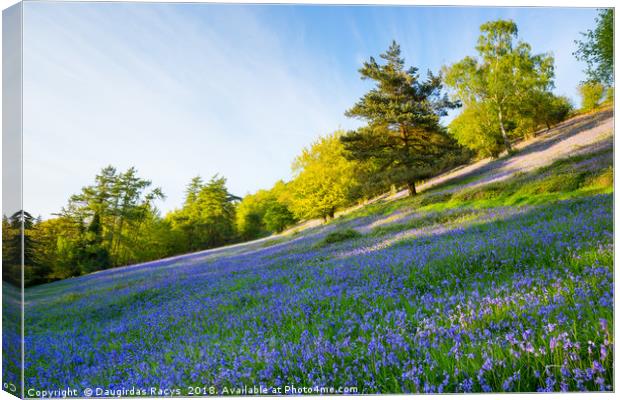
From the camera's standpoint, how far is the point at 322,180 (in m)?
8.09

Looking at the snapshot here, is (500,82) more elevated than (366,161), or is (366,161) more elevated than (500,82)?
(500,82)

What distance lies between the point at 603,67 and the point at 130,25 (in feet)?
23.1

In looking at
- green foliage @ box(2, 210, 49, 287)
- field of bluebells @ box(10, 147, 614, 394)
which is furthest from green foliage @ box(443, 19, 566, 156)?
green foliage @ box(2, 210, 49, 287)

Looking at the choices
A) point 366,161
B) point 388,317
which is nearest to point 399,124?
point 366,161

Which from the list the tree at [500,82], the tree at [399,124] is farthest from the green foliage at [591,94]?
the tree at [399,124]

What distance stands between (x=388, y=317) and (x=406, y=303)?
0.41 m

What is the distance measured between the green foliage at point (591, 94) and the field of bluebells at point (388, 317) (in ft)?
4.73

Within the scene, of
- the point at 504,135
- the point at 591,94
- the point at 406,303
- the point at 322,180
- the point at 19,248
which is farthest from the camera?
the point at 322,180

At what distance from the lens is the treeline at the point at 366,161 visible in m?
5.89

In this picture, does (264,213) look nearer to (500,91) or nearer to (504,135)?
(504,135)

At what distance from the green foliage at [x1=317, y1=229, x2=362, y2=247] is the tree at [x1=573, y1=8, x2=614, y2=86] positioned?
17.3 feet

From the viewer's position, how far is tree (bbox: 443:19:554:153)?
5.98m

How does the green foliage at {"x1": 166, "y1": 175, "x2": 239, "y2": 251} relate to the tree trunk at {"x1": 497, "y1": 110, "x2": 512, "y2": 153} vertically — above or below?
below

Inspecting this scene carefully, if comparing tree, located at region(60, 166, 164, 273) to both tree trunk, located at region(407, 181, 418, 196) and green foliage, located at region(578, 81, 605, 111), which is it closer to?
tree trunk, located at region(407, 181, 418, 196)
